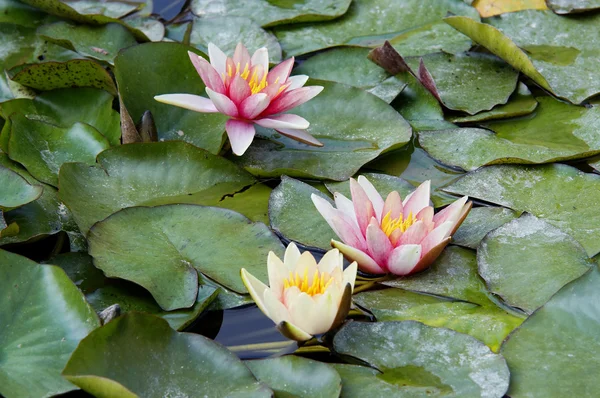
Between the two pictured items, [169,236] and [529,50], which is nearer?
[169,236]

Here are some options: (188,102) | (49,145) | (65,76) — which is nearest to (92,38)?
(65,76)

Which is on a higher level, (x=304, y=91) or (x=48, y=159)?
(x=304, y=91)

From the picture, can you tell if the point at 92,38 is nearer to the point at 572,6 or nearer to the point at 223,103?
the point at 223,103

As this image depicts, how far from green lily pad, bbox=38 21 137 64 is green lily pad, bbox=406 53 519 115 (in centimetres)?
119

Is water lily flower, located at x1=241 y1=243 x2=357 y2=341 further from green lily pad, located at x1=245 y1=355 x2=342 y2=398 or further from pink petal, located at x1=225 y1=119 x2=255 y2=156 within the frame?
pink petal, located at x1=225 y1=119 x2=255 y2=156

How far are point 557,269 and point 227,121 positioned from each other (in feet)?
3.66

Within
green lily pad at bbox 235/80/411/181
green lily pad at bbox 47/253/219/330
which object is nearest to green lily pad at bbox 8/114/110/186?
green lily pad at bbox 47/253/219/330

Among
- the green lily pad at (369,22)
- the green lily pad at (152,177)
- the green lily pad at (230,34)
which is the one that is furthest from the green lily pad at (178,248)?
the green lily pad at (369,22)

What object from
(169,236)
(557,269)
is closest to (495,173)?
(557,269)

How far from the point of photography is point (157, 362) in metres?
1.57

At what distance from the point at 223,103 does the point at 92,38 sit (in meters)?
1.01

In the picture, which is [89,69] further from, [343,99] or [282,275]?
[282,275]

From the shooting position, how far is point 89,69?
2555 mm

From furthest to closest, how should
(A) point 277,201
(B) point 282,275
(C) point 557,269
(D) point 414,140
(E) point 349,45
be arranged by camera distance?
(E) point 349,45, (D) point 414,140, (A) point 277,201, (C) point 557,269, (B) point 282,275
